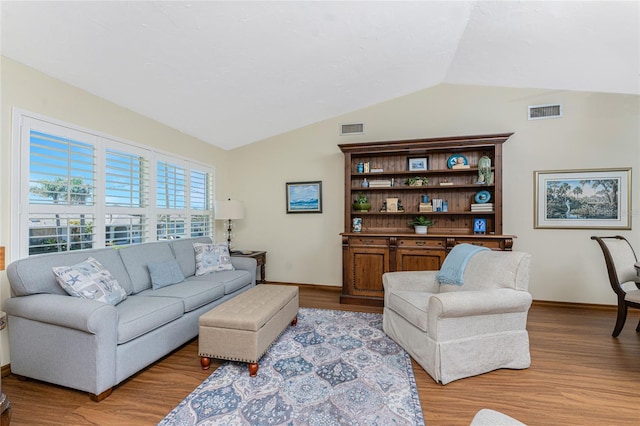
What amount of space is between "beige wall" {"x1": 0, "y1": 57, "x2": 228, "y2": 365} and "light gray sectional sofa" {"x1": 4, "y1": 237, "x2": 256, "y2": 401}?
28 centimetres

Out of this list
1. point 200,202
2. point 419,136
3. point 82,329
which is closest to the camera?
point 82,329

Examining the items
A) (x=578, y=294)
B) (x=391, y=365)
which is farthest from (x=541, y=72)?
(x=391, y=365)

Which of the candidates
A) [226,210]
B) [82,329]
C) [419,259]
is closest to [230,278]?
[226,210]

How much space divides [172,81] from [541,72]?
4.26 meters

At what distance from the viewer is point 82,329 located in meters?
1.75

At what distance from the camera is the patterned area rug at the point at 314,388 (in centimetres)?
165

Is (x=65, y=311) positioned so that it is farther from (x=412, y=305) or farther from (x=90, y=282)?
(x=412, y=305)

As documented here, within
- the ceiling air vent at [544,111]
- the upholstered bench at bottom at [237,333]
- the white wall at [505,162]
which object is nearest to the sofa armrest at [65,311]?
the upholstered bench at bottom at [237,333]

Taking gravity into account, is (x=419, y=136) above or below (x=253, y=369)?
above

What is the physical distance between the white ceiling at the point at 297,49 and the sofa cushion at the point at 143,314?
202cm

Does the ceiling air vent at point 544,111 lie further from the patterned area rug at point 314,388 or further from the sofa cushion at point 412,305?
the patterned area rug at point 314,388

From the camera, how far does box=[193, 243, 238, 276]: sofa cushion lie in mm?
3461

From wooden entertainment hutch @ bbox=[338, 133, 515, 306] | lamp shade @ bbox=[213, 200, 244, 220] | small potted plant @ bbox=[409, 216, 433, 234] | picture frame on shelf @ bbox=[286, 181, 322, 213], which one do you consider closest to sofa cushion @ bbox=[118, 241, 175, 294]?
lamp shade @ bbox=[213, 200, 244, 220]

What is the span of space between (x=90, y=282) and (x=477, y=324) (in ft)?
9.92
